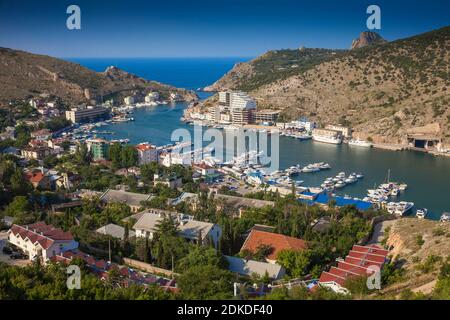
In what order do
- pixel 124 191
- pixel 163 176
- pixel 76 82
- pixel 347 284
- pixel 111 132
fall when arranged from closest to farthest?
pixel 347 284 < pixel 124 191 < pixel 163 176 < pixel 111 132 < pixel 76 82

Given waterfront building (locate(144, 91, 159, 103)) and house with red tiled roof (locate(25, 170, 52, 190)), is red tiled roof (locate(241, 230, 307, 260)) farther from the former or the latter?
waterfront building (locate(144, 91, 159, 103))

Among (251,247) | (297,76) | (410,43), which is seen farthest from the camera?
(297,76)

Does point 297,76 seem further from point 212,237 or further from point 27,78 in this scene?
point 212,237

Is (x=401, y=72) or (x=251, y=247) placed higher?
→ (x=401, y=72)

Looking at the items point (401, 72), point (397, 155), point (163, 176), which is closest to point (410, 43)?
point (401, 72)

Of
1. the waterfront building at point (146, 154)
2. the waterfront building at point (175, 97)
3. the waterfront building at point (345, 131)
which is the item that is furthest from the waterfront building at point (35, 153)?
the waterfront building at point (175, 97)

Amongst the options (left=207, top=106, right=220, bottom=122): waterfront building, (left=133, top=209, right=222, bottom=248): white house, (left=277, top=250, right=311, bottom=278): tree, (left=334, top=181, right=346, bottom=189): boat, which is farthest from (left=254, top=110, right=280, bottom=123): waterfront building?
(left=277, top=250, right=311, bottom=278): tree
